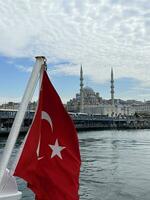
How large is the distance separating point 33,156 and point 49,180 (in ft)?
1.28

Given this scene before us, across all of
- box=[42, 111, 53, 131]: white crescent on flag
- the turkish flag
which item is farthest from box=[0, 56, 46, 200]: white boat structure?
box=[42, 111, 53, 131]: white crescent on flag

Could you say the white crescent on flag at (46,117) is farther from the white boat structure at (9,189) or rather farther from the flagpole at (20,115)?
the white boat structure at (9,189)

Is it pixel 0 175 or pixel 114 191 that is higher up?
pixel 0 175

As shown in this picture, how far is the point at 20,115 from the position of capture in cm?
539

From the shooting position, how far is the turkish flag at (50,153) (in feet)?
18.2

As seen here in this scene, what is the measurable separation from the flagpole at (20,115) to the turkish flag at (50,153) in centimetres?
20

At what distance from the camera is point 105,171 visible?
105 feet

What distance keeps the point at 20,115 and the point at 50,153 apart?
2.21 feet

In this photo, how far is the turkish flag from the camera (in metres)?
5.55

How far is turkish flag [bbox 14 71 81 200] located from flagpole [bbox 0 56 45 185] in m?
0.20

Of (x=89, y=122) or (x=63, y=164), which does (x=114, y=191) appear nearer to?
(x=63, y=164)

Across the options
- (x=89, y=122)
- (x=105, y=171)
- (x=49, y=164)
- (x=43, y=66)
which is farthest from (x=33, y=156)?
(x=89, y=122)

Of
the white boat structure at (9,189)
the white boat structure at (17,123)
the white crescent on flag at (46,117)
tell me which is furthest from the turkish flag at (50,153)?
the white boat structure at (9,189)

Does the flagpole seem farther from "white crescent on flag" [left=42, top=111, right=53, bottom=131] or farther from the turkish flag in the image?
"white crescent on flag" [left=42, top=111, right=53, bottom=131]
